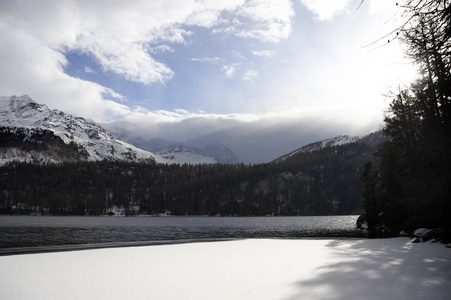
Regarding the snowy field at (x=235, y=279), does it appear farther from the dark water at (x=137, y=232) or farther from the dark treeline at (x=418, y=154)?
the dark water at (x=137, y=232)

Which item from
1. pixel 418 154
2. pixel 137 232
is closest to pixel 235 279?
pixel 418 154

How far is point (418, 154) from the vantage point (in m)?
28.6

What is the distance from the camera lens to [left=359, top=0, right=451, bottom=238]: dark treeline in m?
15.8

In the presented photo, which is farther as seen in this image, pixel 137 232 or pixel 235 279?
pixel 137 232

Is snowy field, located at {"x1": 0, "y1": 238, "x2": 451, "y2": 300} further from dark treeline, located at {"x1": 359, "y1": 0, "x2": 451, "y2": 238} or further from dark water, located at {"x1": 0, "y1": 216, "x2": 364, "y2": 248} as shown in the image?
dark water, located at {"x1": 0, "y1": 216, "x2": 364, "y2": 248}

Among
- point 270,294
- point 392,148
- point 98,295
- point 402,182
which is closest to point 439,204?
point 402,182

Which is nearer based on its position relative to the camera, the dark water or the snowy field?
the snowy field

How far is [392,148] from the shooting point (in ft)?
139

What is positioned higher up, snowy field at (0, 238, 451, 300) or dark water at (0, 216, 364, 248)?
snowy field at (0, 238, 451, 300)

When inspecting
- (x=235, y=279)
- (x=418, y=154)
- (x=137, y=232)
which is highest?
(x=418, y=154)

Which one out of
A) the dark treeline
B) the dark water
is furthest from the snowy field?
the dark water

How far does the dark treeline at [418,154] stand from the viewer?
15764 millimetres

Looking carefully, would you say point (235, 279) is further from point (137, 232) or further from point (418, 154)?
point (137, 232)

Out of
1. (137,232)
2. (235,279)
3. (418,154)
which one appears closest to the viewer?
(235,279)
